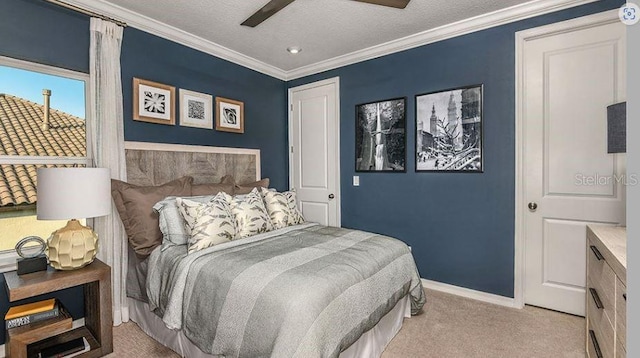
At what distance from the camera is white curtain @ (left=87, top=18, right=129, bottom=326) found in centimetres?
238

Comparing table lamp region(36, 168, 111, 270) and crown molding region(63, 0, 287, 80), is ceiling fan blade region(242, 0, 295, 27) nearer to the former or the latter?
crown molding region(63, 0, 287, 80)

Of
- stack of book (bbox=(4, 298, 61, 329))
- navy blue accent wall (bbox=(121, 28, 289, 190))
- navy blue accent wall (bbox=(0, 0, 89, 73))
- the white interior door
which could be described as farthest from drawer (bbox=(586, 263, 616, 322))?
navy blue accent wall (bbox=(0, 0, 89, 73))

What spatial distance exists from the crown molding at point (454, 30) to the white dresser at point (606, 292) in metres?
1.86

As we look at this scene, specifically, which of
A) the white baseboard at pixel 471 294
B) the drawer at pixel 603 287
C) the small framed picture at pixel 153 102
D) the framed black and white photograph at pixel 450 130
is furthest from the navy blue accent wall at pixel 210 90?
the drawer at pixel 603 287

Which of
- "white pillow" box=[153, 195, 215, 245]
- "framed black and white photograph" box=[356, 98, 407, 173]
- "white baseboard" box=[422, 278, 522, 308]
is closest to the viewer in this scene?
"white pillow" box=[153, 195, 215, 245]

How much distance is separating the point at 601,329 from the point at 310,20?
3.01 metres

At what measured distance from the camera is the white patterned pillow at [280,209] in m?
2.71

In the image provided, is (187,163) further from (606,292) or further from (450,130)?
(606,292)

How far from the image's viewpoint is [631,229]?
593 millimetres

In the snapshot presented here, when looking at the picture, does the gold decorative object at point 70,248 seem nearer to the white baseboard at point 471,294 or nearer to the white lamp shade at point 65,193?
the white lamp shade at point 65,193

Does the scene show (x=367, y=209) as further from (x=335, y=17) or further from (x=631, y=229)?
(x=631, y=229)

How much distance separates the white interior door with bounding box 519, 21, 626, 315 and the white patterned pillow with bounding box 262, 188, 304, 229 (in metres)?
2.11

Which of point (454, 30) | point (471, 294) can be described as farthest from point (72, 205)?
point (454, 30)

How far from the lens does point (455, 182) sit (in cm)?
299
